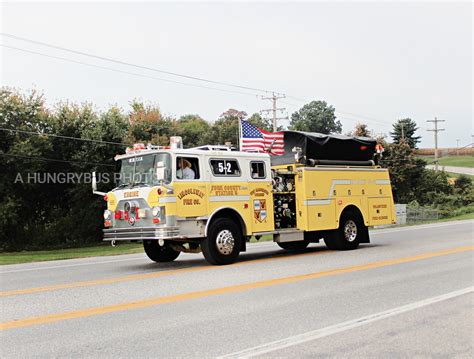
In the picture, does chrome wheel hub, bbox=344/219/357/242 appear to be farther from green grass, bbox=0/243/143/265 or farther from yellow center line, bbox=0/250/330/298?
green grass, bbox=0/243/143/265

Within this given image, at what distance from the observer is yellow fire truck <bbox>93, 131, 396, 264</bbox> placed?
41.1ft

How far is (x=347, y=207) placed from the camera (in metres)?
16.5

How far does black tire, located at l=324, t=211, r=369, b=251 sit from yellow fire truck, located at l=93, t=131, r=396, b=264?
28 mm

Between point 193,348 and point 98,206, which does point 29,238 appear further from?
point 193,348

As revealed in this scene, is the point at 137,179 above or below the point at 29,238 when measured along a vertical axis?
above

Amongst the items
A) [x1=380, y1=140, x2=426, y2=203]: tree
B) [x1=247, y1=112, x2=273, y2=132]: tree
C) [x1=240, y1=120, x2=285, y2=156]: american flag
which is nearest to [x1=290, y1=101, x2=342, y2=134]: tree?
[x1=247, y1=112, x2=273, y2=132]: tree

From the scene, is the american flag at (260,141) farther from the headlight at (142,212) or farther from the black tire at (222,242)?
the headlight at (142,212)

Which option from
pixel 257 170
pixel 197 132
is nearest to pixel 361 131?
pixel 197 132

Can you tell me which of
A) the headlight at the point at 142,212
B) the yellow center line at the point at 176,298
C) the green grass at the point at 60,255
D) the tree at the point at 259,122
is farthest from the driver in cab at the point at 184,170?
the tree at the point at 259,122

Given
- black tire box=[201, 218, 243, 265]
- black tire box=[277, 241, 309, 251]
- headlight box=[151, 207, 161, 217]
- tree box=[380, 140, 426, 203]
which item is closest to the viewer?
headlight box=[151, 207, 161, 217]

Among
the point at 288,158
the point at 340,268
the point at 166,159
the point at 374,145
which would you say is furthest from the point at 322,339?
the point at 374,145

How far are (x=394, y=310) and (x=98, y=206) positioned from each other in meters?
29.2

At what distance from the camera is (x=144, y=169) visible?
13.0m

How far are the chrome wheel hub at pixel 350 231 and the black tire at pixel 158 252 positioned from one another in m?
5.00
